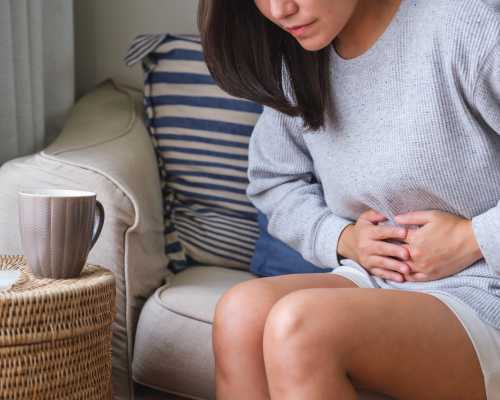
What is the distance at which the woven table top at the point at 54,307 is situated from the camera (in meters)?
1.03

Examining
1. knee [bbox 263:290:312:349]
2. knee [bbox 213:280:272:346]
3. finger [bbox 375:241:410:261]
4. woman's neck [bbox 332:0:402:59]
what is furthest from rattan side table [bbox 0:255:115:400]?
woman's neck [bbox 332:0:402:59]

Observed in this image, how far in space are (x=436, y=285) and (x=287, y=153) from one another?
0.37 meters

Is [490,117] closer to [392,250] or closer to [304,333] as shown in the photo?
[392,250]

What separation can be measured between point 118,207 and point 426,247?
62 cm

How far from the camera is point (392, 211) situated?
3.77 ft

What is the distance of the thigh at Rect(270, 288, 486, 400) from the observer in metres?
0.92

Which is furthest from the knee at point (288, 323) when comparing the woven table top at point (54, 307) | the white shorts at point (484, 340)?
the woven table top at point (54, 307)

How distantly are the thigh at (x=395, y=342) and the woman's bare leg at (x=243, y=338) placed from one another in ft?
0.28

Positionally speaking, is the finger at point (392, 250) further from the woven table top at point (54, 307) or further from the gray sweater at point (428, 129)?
the woven table top at point (54, 307)

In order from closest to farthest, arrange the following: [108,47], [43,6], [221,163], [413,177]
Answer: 1. [413,177]
2. [221,163]
3. [43,6]
4. [108,47]

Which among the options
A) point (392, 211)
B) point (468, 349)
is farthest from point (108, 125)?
point (468, 349)

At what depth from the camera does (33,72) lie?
1.76 metres

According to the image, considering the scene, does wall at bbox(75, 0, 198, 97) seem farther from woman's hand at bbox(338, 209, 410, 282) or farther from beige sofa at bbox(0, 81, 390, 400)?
woman's hand at bbox(338, 209, 410, 282)

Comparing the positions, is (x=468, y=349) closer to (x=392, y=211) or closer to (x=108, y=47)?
(x=392, y=211)
